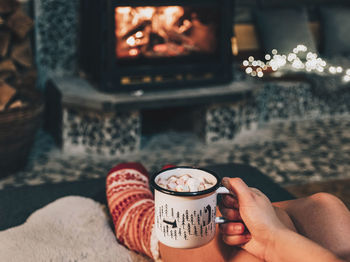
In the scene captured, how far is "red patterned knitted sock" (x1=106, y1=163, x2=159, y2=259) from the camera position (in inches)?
39.9

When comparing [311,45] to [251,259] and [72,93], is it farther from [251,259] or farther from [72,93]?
[251,259]

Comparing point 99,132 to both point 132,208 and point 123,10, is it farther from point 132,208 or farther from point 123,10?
point 132,208

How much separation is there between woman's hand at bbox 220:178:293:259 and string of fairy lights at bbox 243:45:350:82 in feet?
7.48

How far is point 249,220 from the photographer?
78cm

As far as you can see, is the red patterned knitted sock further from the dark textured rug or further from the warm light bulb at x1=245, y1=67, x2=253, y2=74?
the warm light bulb at x1=245, y1=67, x2=253, y2=74

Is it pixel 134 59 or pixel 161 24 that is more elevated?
pixel 161 24

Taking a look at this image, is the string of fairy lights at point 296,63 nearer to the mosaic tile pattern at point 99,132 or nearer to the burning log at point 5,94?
the mosaic tile pattern at point 99,132

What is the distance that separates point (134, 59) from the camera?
8.11 feet

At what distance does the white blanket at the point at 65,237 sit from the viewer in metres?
0.95

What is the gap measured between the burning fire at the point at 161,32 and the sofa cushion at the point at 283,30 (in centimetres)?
73

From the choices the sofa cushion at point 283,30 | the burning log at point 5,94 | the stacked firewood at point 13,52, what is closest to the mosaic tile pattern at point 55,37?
the stacked firewood at point 13,52

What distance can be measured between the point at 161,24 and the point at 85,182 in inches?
55.1

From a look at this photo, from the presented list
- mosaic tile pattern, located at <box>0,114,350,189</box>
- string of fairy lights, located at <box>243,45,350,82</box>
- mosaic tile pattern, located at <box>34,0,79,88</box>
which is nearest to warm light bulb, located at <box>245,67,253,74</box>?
string of fairy lights, located at <box>243,45,350,82</box>

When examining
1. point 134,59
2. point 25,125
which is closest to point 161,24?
point 134,59
